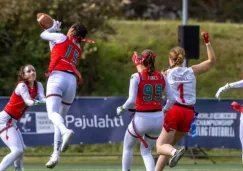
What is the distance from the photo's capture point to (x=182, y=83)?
15.5 metres

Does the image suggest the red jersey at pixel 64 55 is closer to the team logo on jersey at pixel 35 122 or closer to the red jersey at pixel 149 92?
the red jersey at pixel 149 92

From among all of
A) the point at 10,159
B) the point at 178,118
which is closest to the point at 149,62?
the point at 178,118

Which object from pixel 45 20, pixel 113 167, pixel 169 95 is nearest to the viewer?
pixel 169 95

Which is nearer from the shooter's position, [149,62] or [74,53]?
[149,62]

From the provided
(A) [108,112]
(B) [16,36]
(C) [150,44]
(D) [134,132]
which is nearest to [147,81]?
(D) [134,132]

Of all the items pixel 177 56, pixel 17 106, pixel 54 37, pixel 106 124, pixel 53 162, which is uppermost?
pixel 54 37

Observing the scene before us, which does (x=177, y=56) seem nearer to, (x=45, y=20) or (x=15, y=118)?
(x=45, y=20)

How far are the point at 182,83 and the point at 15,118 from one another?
2.76 metres

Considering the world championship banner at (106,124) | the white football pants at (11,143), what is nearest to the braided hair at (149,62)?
the white football pants at (11,143)

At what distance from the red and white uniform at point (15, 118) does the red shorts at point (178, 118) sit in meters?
2.01

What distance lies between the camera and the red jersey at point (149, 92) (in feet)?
47.8

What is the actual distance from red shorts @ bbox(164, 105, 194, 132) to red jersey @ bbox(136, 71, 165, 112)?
757 mm

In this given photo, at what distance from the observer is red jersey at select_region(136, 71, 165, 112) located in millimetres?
14578

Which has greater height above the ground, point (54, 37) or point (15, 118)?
point (54, 37)
